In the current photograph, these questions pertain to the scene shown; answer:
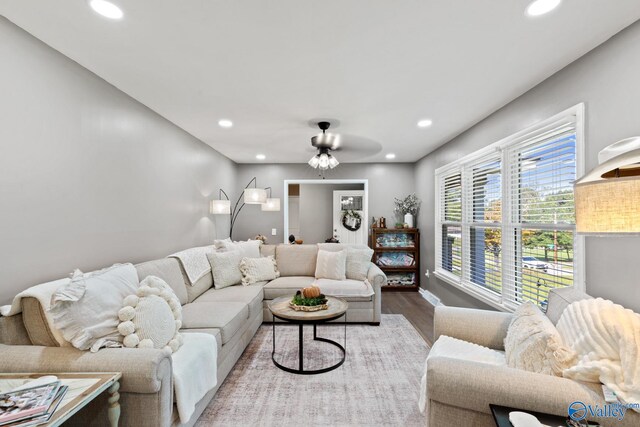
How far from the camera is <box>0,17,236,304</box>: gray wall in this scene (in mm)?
1723

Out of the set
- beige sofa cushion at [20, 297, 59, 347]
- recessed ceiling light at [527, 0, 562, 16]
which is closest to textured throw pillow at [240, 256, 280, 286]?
beige sofa cushion at [20, 297, 59, 347]

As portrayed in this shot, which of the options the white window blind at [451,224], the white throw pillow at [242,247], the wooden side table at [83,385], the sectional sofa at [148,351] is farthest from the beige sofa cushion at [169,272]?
the white window blind at [451,224]

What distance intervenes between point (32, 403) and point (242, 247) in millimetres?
2994

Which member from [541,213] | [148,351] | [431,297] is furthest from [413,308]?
[148,351]

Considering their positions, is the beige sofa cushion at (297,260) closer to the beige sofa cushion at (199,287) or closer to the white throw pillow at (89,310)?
the beige sofa cushion at (199,287)

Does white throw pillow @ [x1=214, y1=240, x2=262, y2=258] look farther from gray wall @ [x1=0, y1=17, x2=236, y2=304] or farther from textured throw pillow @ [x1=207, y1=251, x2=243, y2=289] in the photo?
gray wall @ [x1=0, y1=17, x2=236, y2=304]

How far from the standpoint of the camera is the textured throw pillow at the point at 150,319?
1.72m

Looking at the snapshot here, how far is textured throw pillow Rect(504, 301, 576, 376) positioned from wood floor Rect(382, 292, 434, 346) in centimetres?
164

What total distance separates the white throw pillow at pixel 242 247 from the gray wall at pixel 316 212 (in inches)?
125

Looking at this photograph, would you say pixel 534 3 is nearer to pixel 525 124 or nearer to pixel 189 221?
pixel 525 124

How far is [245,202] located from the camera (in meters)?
4.72

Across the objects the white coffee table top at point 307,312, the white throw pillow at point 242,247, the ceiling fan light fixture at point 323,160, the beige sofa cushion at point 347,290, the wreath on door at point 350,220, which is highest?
the ceiling fan light fixture at point 323,160

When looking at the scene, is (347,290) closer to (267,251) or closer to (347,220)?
(267,251)

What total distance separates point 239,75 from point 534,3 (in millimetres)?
1916
